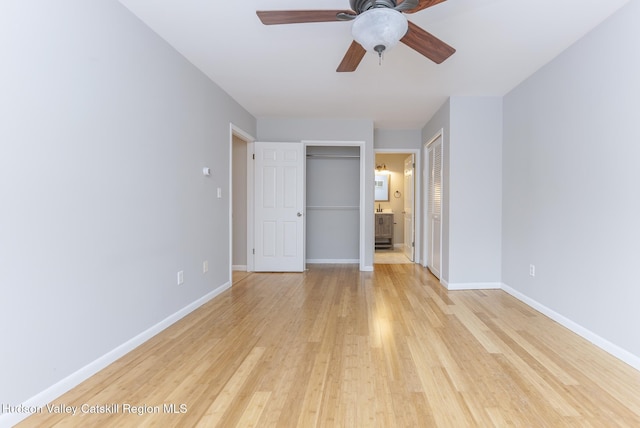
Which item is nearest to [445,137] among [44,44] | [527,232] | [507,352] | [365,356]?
[527,232]

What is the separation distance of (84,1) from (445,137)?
383cm

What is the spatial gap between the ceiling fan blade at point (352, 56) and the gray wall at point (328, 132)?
8.35ft

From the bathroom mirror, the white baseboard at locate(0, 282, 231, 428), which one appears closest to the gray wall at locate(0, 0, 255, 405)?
the white baseboard at locate(0, 282, 231, 428)

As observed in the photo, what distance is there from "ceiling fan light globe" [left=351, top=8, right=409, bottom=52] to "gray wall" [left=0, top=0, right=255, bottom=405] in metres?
1.63

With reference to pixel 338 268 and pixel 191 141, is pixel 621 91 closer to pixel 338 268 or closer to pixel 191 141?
pixel 191 141

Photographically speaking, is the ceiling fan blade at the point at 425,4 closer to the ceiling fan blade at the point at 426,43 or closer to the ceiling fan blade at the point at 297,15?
the ceiling fan blade at the point at 426,43

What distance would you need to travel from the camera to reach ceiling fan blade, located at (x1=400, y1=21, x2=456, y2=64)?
1962 millimetres

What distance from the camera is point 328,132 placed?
5.02 m

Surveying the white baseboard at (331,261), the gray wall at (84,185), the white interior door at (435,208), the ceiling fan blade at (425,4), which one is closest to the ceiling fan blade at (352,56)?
the ceiling fan blade at (425,4)

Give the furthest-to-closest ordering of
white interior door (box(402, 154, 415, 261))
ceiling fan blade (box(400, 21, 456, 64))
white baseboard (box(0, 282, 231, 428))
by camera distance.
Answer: white interior door (box(402, 154, 415, 261)) < ceiling fan blade (box(400, 21, 456, 64)) < white baseboard (box(0, 282, 231, 428))

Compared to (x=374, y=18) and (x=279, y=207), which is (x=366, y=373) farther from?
(x=279, y=207)

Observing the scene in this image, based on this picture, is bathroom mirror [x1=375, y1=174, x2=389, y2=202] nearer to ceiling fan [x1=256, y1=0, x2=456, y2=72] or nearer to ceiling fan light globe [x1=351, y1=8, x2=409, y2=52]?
ceiling fan [x1=256, y1=0, x2=456, y2=72]

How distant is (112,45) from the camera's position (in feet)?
6.86

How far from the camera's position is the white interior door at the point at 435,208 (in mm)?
4504
